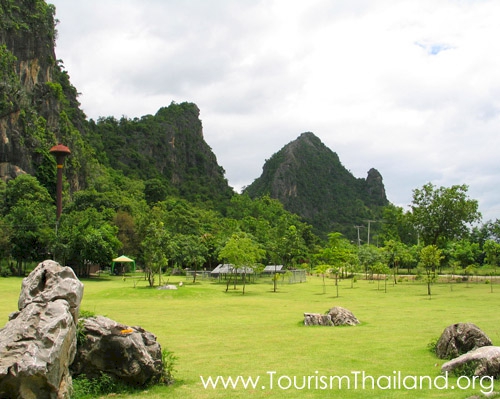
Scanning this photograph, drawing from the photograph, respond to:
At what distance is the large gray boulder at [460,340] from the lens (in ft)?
33.1

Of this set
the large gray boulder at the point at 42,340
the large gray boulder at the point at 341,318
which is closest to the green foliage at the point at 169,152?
the large gray boulder at the point at 341,318

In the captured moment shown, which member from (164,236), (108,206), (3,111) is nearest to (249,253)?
(164,236)

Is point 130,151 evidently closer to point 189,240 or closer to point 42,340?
point 189,240

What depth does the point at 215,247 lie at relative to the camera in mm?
59562

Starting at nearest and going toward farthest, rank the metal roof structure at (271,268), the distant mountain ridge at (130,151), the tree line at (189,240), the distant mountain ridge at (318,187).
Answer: the tree line at (189,240), the metal roof structure at (271,268), the distant mountain ridge at (130,151), the distant mountain ridge at (318,187)

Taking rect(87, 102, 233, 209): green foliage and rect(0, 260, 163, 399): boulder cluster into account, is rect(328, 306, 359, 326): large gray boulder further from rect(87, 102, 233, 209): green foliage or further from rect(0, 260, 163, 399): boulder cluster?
rect(87, 102, 233, 209): green foliage

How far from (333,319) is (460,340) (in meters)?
6.40

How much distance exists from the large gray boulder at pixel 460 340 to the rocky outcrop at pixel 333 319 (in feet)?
18.6

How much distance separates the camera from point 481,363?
847cm

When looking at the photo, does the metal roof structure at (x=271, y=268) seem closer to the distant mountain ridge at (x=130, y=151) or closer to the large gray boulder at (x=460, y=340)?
the distant mountain ridge at (x=130, y=151)

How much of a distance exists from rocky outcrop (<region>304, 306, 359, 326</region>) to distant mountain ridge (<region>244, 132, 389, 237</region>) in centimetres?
13359

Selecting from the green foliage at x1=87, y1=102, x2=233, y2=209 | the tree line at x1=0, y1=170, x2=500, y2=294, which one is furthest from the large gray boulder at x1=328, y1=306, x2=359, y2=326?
the green foliage at x1=87, y1=102, x2=233, y2=209

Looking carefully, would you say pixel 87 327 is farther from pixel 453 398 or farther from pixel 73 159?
pixel 73 159

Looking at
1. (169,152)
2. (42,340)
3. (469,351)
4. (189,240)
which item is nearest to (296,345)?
(469,351)
